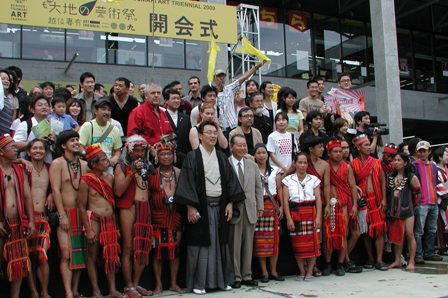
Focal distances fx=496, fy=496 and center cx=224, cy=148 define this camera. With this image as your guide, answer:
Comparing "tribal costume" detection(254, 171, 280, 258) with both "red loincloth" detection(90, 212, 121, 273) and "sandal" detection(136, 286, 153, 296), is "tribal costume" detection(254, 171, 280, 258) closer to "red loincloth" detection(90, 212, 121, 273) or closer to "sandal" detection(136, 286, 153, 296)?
"sandal" detection(136, 286, 153, 296)

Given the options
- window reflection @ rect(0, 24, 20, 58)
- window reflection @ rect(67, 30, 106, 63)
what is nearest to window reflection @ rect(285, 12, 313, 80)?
window reflection @ rect(67, 30, 106, 63)

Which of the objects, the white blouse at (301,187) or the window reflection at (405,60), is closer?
the white blouse at (301,187)

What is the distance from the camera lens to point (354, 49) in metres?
18.5

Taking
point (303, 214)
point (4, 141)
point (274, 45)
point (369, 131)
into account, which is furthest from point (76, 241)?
point (274, 45)

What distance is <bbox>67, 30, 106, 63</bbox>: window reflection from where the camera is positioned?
44.6 feet

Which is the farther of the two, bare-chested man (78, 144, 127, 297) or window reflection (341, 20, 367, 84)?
window reflection (341, 20, 367, 84)

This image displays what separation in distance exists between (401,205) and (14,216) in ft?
15.7

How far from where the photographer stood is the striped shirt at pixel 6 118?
540 cm

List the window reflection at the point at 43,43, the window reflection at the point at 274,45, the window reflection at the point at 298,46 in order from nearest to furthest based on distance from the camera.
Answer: the window reflection at the point at 43,43
the window reflection at the point at 274,45
the window reflection at the point at 298,46

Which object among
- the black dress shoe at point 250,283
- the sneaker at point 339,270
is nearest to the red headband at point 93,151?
the black dress shoe at point 250,283

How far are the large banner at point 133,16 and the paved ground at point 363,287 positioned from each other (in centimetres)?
430

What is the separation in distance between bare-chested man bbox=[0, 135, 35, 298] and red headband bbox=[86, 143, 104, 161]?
663 millimetres

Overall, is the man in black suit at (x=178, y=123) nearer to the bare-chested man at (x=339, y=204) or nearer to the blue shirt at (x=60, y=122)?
the blue shirt at (x=60, y=122)

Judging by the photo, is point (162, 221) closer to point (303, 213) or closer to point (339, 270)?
point (303, 213)
